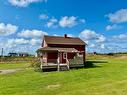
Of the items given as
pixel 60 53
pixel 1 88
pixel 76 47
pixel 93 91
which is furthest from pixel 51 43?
pixel 93 91

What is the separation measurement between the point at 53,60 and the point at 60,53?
9.52ft

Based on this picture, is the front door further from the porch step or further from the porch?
the porch step

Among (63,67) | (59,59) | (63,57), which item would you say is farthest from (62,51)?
(63,67)

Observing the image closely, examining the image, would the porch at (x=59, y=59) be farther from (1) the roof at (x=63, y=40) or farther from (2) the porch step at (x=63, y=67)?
(1) the roof at (x=63, y=40)

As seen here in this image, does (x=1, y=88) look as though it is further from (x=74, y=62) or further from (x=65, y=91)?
(x=74, y=62)

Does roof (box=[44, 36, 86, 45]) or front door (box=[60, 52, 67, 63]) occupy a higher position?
roof (box=[44, 36, 86, 45])

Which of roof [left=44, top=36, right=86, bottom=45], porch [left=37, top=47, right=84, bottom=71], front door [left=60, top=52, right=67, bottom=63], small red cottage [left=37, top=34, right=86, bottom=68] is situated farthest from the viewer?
roof [left=44, top=36, right=86, bottom=45]

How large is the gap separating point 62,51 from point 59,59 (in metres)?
1.68

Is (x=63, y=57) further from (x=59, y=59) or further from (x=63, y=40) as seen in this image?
(x=63, y=40)

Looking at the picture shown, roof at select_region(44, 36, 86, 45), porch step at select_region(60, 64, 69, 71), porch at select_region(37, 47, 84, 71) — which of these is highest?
roof at select_region(44, 36, 86, 45)

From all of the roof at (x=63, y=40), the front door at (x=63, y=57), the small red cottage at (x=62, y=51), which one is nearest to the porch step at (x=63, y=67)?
the small red cottage at (x=62, y=51)

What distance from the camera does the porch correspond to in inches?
1594

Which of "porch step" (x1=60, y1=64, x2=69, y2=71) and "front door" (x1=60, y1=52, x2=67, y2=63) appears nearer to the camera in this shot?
"porch step" (x1=60, y1=64, x2=69, y2=71)

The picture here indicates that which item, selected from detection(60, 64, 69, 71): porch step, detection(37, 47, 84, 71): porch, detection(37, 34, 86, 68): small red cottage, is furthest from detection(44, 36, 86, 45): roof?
detection(60, 64, 69, 71): porch step
